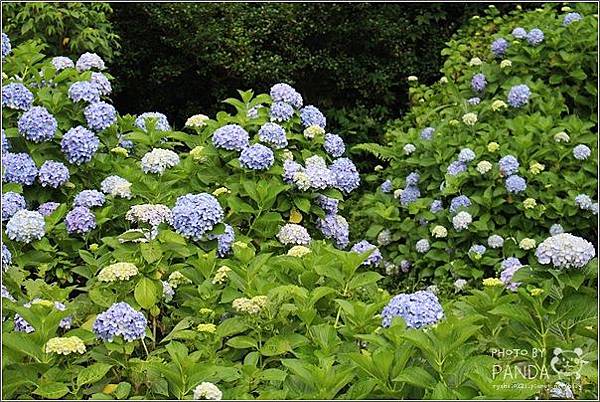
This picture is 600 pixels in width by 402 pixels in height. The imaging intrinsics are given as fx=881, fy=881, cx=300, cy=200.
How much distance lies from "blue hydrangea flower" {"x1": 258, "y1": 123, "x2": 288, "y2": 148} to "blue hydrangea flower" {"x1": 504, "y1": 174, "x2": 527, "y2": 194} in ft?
5.09

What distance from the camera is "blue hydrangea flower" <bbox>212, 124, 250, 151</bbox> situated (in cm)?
311

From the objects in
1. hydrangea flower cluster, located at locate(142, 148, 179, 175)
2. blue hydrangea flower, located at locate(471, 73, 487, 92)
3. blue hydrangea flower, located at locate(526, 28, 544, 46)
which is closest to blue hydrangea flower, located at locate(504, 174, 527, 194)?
blue hydrangea flower, located at locate(471, 73, 487, 92)

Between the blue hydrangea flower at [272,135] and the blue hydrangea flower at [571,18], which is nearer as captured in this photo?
the blue hydrangea flower at [272,135]

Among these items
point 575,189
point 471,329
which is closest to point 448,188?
point 575,189

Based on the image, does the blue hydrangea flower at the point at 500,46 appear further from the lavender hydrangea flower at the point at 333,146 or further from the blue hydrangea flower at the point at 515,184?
the lavender hydrangea flower at the point at 333,146

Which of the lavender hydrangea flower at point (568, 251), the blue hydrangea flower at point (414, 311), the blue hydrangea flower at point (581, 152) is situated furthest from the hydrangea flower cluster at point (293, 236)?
the blue hydrangea flower at point (581, 152)

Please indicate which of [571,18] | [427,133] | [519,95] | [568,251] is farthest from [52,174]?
[571,18]

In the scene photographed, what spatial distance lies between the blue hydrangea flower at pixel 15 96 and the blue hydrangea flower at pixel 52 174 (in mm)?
254

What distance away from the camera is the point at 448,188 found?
177 inches

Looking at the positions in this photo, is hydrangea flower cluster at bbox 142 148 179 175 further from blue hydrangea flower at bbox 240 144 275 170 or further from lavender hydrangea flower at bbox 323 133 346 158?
lavender hydrangea flower at bbox 323 133 346 158

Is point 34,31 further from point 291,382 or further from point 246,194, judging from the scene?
point 291,382

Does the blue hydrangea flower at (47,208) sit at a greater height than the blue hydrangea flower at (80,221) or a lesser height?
lesser

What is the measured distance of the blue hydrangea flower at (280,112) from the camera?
11.2ft

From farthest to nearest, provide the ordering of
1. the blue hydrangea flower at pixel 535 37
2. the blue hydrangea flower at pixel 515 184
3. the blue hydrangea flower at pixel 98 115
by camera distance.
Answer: the blue hydrangea flower at pixel 535 37 → the blue hydrangea flower at pixel 515 184 → the blue hydrangea flower at pixel 98 115
